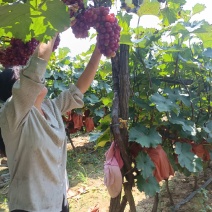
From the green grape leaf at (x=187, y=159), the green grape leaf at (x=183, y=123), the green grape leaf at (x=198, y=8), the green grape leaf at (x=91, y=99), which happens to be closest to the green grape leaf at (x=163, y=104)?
the green grape leaf at (x=183, y=123)

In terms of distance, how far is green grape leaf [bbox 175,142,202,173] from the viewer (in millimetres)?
1804

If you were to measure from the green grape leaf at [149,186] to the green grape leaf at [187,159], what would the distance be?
216 millimetres

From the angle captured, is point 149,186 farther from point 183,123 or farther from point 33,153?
point 33,153

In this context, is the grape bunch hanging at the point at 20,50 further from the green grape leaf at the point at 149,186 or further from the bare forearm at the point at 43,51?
the green grape leaf at the point at 149,186

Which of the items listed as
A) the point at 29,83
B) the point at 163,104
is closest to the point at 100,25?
the point at 29,83

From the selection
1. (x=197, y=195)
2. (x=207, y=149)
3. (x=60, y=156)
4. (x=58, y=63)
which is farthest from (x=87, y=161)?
(x=60, y=156)

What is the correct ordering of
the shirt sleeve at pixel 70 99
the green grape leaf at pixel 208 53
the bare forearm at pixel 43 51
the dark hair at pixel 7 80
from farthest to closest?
the green grape leaf at pixel 208 53 → the shirt sleeve at pixel 70 99 → the dark hair at pixel 7 80 → the bare forearm at pixel 43 51

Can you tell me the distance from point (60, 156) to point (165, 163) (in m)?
0.85

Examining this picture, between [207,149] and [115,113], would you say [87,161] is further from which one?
[115,113]

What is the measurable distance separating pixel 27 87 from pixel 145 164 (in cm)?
104

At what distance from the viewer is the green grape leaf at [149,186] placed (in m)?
1.73

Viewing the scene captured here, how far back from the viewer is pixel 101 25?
89 centimetres

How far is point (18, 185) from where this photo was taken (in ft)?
3.94

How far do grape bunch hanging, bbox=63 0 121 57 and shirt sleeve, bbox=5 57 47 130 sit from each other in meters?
0.18
